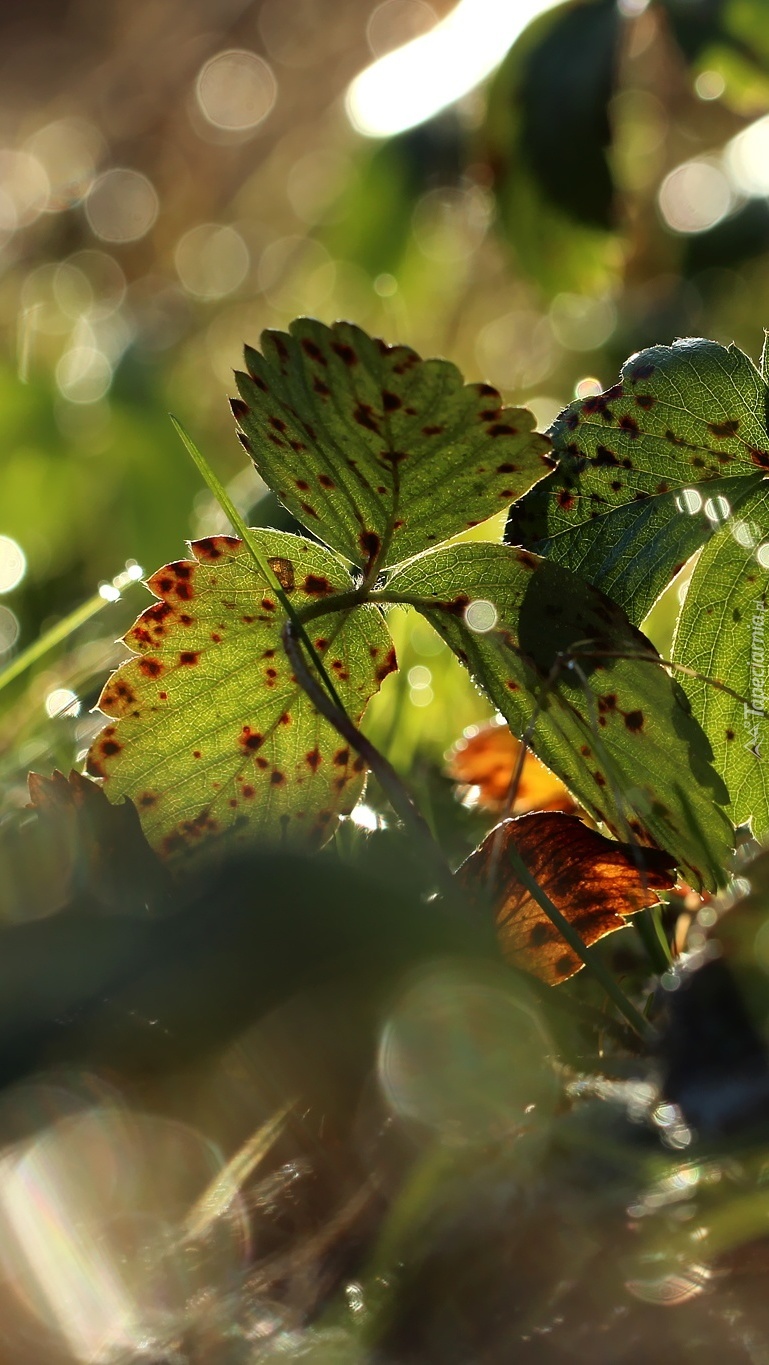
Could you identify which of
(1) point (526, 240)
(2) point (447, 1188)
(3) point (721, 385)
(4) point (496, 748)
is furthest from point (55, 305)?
(2) point (447, 1188)

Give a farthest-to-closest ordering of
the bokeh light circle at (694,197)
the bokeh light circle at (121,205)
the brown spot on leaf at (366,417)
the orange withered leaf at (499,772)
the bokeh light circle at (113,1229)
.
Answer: the bokeh light circle at (121,205) < the bokeh light circle at (694,197) < the orange withered leaf at (499,772) < the brown spot on leaf at (366,417) < the bokeh light circle at (113,1229)

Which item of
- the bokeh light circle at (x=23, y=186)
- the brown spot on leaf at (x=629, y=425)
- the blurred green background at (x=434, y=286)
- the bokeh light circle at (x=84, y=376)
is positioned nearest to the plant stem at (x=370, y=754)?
the brown spot on leaf at (x=629, y=425)

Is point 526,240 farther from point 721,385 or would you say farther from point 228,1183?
point 228,1183

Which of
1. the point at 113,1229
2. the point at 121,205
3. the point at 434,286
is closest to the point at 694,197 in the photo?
the point at 434,286

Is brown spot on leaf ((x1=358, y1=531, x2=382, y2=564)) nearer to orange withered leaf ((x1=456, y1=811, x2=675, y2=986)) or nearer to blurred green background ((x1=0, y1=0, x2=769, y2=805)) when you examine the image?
orange withered leaf ((x1=456, y1=811, x2=675, y2=986))

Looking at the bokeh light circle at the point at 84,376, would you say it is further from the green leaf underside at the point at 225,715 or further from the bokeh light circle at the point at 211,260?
the green leaf underside at the point at 225,715

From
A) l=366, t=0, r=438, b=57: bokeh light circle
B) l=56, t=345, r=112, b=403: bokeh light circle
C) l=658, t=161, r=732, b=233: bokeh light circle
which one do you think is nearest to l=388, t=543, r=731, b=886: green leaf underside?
l=56, t=345, r=112, b=403: bokeh light circle
